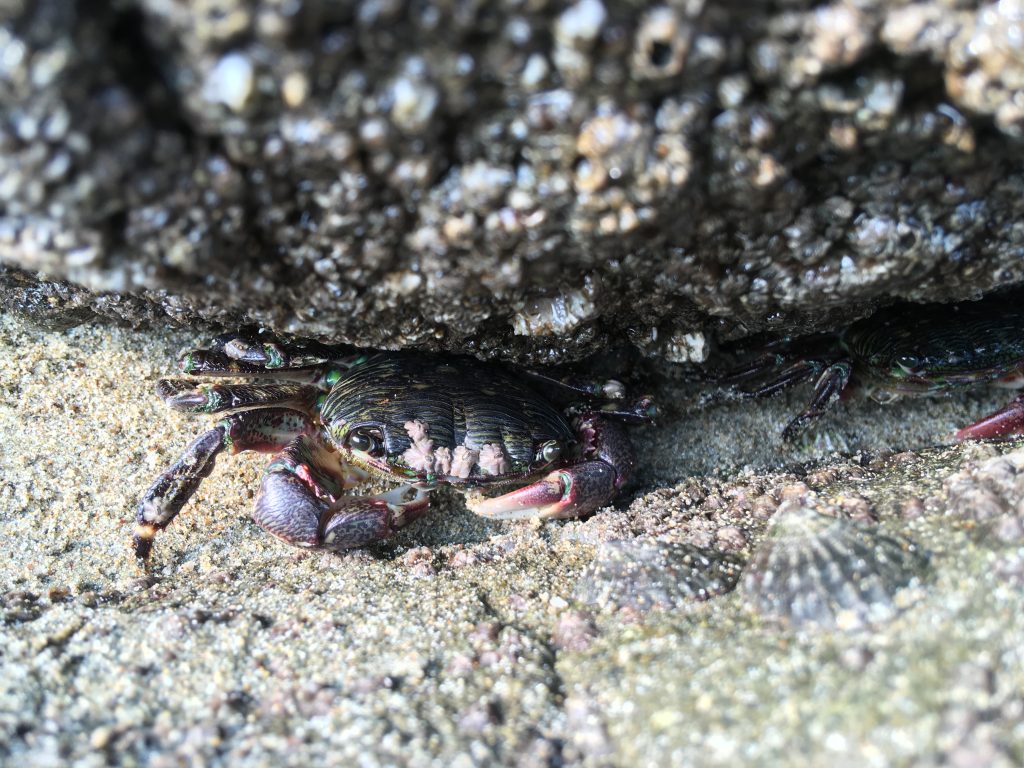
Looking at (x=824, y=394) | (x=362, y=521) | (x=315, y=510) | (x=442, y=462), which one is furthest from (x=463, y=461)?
(x=824, y=394)

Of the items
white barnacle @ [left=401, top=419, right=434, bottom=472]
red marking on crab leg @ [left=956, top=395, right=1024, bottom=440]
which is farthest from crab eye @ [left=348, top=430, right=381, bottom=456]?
red marking on crab leg @ [left=956, top=395, right=1024, bottom=440]

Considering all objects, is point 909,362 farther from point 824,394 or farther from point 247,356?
point 247,356

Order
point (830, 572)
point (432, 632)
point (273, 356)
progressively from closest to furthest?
point (830, 572) < point (432, 632) < point (273, 356)

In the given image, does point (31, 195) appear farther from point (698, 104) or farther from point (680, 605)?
point (680, 605)

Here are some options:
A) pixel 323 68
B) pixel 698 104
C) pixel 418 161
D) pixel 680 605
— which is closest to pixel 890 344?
pixel 680 605

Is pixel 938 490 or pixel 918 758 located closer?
pixel 918 758

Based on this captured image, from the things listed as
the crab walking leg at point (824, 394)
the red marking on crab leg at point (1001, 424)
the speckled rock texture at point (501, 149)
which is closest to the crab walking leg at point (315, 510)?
the speckled rock texture at point (501, 149)
